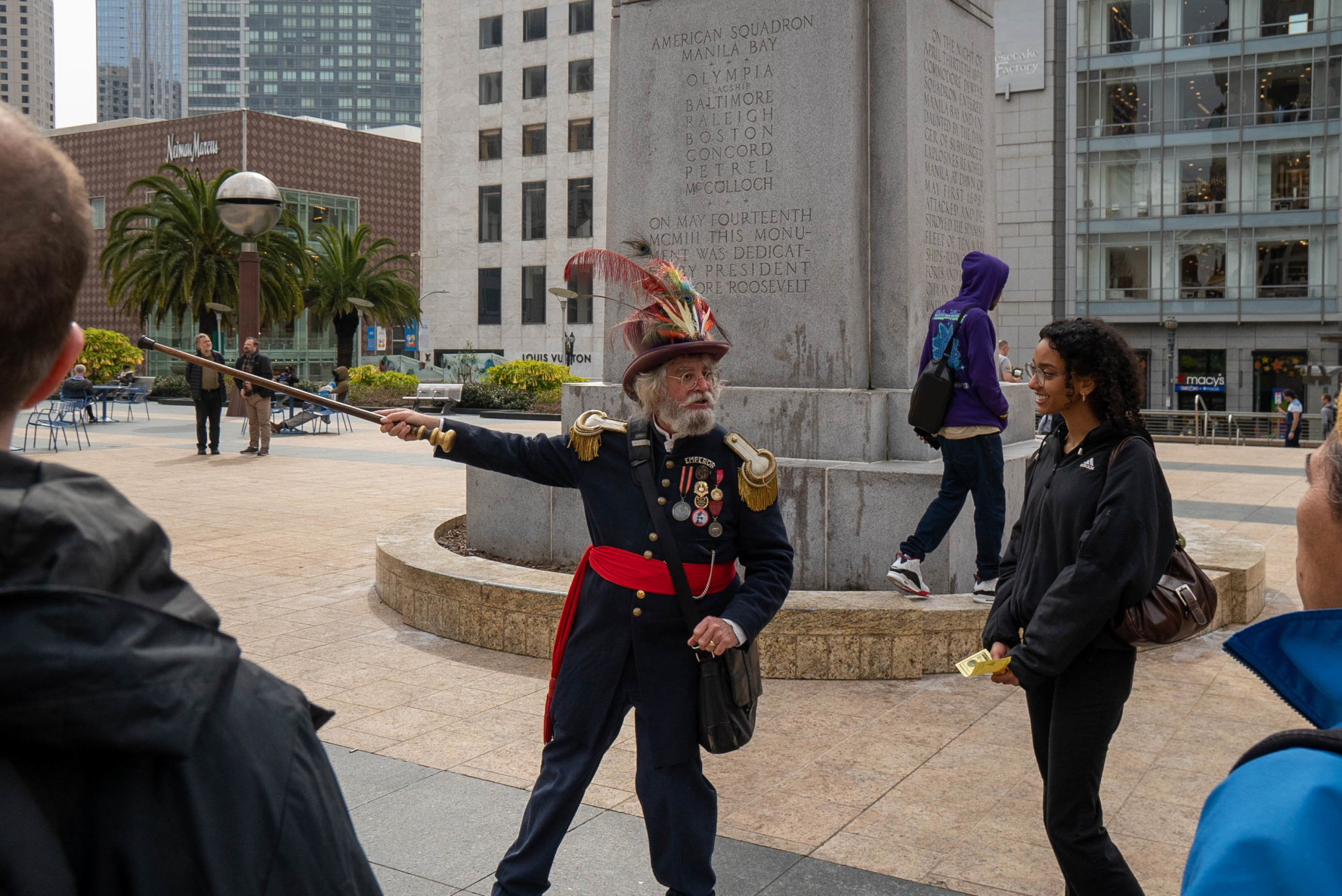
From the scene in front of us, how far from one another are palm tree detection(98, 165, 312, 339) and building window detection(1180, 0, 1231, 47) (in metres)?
36.0

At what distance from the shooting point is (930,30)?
8617mm

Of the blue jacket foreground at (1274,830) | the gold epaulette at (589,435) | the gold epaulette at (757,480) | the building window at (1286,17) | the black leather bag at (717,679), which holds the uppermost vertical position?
the building window at (1286,17)

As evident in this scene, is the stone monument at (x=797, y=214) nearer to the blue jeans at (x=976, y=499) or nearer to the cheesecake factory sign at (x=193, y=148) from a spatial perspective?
the blue jeans at (x=976, y=499)

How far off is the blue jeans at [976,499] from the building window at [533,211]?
54.3m

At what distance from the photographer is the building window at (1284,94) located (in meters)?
46.4

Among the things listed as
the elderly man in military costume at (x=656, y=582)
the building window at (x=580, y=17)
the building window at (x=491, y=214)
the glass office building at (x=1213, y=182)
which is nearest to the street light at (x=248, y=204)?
the elderly man in military costume at (x=656, y=582)

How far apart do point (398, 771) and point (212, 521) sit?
816 cm

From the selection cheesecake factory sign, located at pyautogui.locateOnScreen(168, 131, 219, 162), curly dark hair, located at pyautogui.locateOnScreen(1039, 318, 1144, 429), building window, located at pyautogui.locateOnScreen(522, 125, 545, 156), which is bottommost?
curly dark hair, located at pyautogui.locateOnScreen(1039, 318, 1144, 429)

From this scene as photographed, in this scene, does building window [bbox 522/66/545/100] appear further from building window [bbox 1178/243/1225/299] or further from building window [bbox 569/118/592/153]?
building window [bbox 1178/243/1225/299]

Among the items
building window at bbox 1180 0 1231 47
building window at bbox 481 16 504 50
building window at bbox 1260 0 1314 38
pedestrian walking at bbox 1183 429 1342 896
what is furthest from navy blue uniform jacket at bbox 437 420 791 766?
building window at bbox 481 16 504 50

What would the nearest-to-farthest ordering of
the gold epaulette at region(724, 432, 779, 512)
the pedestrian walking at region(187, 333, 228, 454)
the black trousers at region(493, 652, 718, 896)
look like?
the black trousers at region(493, 652, 718, 896) < the gold epaulette at region(724, 432, 779, 512) < the pedestrian walking at region(187, 333, 228, 454)

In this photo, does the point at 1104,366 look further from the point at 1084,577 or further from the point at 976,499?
the point at 976,499

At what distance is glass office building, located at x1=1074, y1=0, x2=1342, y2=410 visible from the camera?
152 ft

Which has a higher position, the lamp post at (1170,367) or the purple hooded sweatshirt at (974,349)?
the lamp post at (1170,367)
